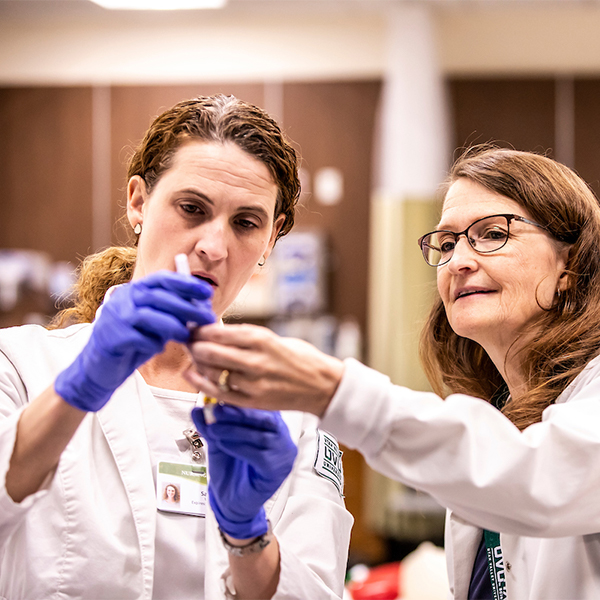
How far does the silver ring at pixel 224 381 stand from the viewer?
86 cm

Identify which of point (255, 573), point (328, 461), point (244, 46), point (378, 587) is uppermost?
point (244, 46)

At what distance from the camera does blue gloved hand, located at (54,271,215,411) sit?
89 centimetres

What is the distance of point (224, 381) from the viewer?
0.86m

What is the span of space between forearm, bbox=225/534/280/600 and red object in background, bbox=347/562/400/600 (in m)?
1.76

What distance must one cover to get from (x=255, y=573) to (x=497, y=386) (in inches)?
31.4

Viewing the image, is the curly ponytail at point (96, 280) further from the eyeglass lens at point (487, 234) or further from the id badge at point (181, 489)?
the eyeglass lens at point (487, 234)

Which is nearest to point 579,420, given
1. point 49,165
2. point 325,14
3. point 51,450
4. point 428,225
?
point 51,450

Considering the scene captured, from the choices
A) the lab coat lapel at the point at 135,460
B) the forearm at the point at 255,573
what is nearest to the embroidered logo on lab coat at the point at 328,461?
the forearm at the point at 255,573

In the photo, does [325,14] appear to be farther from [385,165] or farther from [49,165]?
[49,165]

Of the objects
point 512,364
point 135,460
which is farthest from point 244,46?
point 135,460

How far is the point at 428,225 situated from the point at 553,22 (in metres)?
1.63

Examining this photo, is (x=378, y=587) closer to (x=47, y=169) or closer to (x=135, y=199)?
(x=135, y=199)

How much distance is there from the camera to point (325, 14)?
169 inches

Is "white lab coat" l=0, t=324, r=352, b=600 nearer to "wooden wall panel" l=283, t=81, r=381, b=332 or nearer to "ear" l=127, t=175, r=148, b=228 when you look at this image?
"ear" l=127, t=175, r=148, b=228
